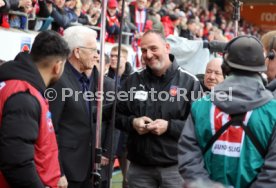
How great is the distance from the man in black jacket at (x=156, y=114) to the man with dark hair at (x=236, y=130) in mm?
1371

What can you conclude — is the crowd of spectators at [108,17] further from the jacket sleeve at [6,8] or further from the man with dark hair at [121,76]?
the man with dark hair at [121,76]

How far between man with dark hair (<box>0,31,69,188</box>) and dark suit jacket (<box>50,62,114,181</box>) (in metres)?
0.80

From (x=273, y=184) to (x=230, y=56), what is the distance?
2.44ft

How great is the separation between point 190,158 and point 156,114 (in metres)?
1.57

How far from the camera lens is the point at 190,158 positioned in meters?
3.73

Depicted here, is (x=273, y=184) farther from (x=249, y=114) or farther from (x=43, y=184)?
(x=43, y=184)

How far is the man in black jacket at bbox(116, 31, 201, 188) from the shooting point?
5.23 meters

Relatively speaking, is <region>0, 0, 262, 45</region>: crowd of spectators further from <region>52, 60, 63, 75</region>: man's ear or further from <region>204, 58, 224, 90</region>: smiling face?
<region>52, 60, 63, 75</region>: man's ear

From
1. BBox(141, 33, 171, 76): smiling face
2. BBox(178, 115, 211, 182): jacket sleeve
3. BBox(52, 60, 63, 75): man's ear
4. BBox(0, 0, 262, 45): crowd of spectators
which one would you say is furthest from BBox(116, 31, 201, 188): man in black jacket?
BBox(0, 0, 262, 45): crowd of spectators

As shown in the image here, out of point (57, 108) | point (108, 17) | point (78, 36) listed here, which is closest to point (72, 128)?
point (57, 108)

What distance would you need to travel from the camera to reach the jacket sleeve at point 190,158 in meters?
3.71

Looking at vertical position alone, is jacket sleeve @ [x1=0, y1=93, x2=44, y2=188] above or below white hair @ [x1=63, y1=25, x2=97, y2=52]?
below

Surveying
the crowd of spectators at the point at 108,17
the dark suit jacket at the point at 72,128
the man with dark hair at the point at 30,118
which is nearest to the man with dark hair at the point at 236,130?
the man with dark hair at the point at 30,118

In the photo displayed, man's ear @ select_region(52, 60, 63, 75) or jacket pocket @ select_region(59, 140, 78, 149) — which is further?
jacket pocket @ select_region(59, 140, 78, 149)
